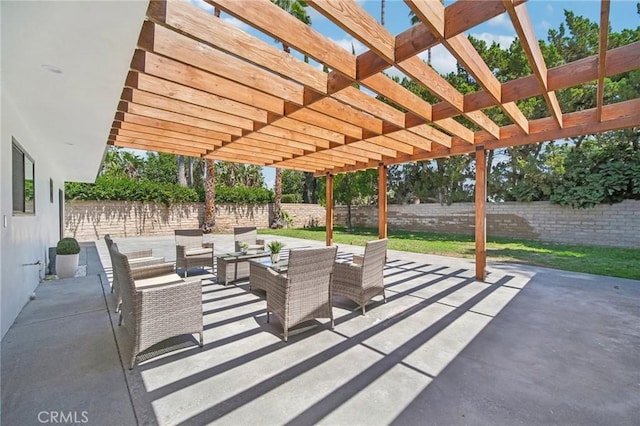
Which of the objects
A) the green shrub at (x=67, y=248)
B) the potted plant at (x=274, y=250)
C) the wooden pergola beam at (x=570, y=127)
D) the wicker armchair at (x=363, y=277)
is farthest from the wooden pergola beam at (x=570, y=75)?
the green shrub at (x=67, y=248)

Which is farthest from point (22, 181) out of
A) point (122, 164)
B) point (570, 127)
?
point (122, 164)

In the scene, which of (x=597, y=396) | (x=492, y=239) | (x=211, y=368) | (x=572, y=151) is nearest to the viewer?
(x=597, y=396)

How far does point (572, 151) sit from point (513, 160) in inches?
79.2

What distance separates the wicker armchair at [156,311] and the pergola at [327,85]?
193 centimetres

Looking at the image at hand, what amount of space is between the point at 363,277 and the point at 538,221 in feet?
38.2

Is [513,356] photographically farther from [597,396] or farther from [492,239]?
[492,239]

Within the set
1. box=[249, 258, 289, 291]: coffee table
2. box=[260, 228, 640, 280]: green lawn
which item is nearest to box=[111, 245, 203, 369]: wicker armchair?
box=[249, 258, 289, 291]: coffee table

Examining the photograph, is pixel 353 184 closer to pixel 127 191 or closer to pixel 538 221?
pixel 538 221

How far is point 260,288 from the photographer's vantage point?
14.6 feet

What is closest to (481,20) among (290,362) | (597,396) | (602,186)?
(597,396)

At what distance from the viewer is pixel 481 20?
1.97 metres

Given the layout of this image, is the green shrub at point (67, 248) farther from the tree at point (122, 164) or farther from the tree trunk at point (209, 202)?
the tree at point (122, 164)

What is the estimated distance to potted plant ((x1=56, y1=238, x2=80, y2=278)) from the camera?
A: 225 inches

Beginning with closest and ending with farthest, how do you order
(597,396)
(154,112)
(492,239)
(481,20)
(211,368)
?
(481,20)
(597,396)
(211,368)
(154,112)
(492,239)
